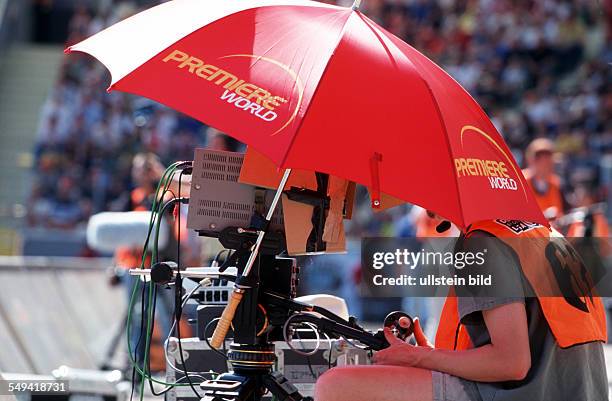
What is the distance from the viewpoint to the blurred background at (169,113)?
637 inches

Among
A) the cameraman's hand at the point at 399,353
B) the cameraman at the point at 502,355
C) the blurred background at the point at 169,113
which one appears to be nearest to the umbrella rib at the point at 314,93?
the cameraman at the point at 502,355

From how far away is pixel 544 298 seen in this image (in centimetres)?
406

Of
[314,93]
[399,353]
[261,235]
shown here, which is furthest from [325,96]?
[399,353]

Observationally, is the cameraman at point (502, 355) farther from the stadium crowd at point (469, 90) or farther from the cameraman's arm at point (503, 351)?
the stadium crowd at point (469, 90)

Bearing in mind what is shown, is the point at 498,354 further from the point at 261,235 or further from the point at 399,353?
the point at 261,235

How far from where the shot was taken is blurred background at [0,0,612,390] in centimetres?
1619

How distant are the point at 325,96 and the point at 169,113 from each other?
17364 mm

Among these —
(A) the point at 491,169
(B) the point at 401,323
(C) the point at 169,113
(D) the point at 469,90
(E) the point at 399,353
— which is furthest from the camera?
(C) the point at 169,113

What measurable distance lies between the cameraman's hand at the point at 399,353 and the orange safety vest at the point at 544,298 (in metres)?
0.21

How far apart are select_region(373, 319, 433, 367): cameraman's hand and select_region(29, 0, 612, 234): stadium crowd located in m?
13.9

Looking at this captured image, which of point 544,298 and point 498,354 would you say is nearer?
point 498,354

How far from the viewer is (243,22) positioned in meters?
4.32

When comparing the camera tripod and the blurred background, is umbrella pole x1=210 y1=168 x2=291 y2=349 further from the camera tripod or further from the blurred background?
the blurred background

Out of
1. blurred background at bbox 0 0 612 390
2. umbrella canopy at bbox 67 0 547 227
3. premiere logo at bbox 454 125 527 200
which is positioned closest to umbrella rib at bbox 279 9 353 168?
umbrella canopy at bbox 67 0 547 227
